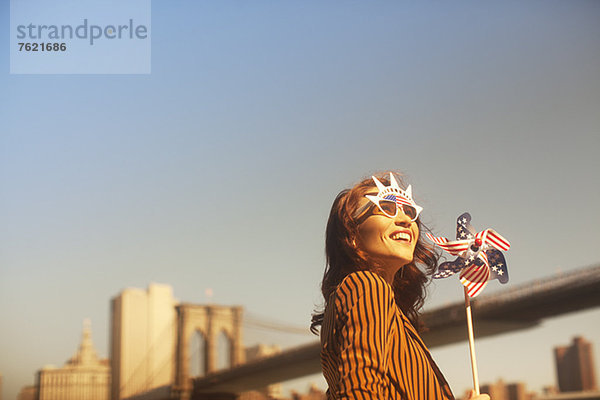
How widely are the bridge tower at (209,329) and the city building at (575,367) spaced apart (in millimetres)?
19439

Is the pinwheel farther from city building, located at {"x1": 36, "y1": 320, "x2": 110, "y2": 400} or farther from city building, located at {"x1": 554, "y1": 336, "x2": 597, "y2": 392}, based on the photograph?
city building, located at {"x1": 36, "y1": 320, "x2": 110, "y2": 400}

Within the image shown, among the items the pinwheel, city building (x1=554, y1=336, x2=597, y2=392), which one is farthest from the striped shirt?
city building (x1=554, y1=336, x2=597, y2=392)

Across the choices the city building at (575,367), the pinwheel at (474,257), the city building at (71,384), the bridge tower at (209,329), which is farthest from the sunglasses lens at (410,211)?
the city building at (71,384)

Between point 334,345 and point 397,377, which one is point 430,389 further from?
point 334,345

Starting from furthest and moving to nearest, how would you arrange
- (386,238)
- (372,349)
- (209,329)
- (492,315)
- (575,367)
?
(575,367) → (209,329) → (492,315) → (386,238) → (372,349)

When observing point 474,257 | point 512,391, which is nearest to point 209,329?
point 512,391

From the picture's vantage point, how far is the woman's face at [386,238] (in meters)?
1.81

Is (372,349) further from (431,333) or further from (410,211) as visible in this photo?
(431,333)

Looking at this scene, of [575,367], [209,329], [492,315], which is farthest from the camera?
[575,367]

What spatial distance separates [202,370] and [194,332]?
13.5 ft

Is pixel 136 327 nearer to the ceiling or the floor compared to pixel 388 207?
nearer to the ceiling

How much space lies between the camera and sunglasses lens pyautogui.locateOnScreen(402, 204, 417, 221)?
6.14 feet

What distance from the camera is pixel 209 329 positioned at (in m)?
41.2

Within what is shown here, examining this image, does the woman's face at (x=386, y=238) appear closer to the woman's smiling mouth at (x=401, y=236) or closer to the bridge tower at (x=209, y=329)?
the woman's smiling mouth at (x=401, y=236)
